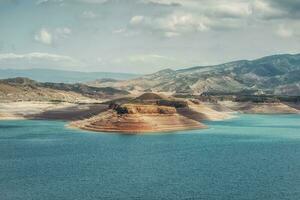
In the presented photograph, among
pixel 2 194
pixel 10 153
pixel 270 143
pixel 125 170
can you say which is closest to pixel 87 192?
pixel 2 194

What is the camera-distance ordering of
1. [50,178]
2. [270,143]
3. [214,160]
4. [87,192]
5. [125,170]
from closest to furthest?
[87,192]
[50,178]
[125,170]
[214,160]
[270,143]

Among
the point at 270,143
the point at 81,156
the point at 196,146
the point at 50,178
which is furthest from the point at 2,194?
the point at 270,143

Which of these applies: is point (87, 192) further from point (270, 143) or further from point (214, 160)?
point (270, 143)

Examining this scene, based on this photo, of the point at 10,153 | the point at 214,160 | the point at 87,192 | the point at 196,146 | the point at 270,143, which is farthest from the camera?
the point at 270,143

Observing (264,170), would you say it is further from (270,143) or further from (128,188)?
(270,143)

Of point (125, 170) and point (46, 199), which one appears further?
point (125, 170)

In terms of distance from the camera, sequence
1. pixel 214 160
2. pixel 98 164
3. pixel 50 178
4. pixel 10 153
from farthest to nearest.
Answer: pixel 10 153
pixel 214 160
pixel 98 164
pixel 50 178
